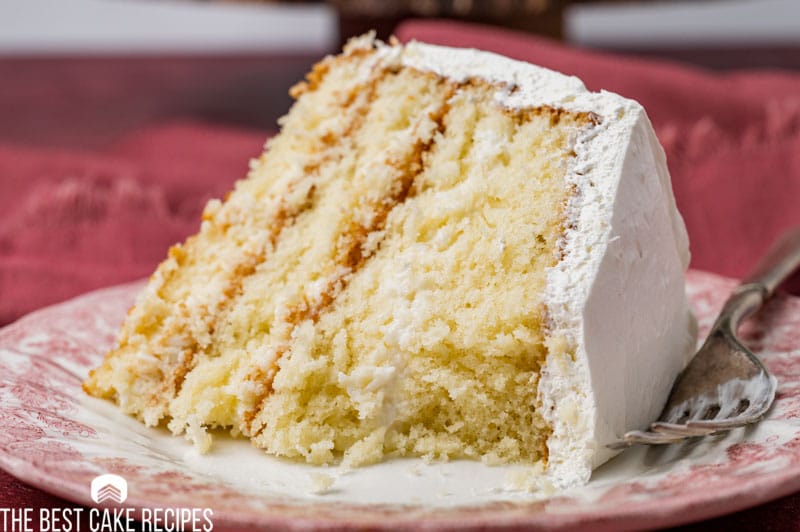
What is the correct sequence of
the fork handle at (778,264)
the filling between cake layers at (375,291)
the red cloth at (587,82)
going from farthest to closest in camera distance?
the red cloth at (587,82), the fork handle at (778,264), the filling between cake layers at (375,291)

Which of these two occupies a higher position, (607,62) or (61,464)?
(607,62)

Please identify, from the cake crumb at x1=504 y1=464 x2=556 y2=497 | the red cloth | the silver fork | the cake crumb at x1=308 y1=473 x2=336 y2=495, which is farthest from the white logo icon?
the red cloth

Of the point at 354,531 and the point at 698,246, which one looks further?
the point at 698,246

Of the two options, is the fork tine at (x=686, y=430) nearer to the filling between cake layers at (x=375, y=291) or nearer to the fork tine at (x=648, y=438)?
the fork tine at (x=648, y=438)

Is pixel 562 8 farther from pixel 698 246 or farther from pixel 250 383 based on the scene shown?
pixel 250 383

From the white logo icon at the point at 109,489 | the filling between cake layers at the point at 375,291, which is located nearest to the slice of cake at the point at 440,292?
the filling between cake layers at the point at 375,291

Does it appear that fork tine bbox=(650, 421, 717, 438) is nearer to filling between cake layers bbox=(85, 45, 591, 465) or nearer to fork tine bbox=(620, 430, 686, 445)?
fork tine bbox=(620, 430, 686, 445)

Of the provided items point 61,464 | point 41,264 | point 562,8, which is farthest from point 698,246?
point 61,464
